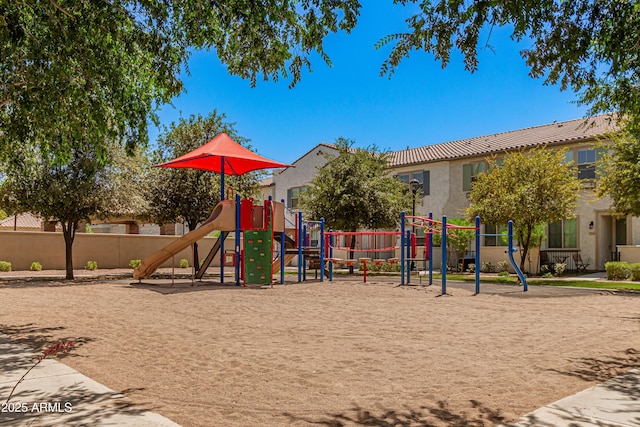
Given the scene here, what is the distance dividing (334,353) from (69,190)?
55.4 feet

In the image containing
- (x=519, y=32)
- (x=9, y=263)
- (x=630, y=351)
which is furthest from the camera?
(x=9, y=263)

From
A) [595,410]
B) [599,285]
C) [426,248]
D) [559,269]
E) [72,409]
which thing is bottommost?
[599,285]

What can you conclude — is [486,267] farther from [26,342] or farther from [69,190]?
[26,342]

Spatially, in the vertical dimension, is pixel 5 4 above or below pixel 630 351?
above

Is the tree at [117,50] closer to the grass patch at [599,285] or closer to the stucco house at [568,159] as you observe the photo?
the grass patch at [599,285]

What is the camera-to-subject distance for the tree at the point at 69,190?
67.4ft

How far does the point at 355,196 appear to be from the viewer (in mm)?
28703

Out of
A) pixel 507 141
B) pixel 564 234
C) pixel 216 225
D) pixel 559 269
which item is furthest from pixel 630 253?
pixel 216 225

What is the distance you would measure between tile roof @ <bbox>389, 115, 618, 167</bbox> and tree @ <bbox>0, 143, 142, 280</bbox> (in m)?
17.9

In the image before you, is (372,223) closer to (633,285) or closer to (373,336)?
(633,285)

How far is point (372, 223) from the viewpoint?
95.9 ft

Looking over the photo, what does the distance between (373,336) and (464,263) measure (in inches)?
994

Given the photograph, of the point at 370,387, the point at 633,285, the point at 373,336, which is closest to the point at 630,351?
the point at 373,336

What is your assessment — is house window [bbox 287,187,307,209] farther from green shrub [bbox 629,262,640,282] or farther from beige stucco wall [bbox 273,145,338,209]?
green shrub [bbox 629,262,640,282]
